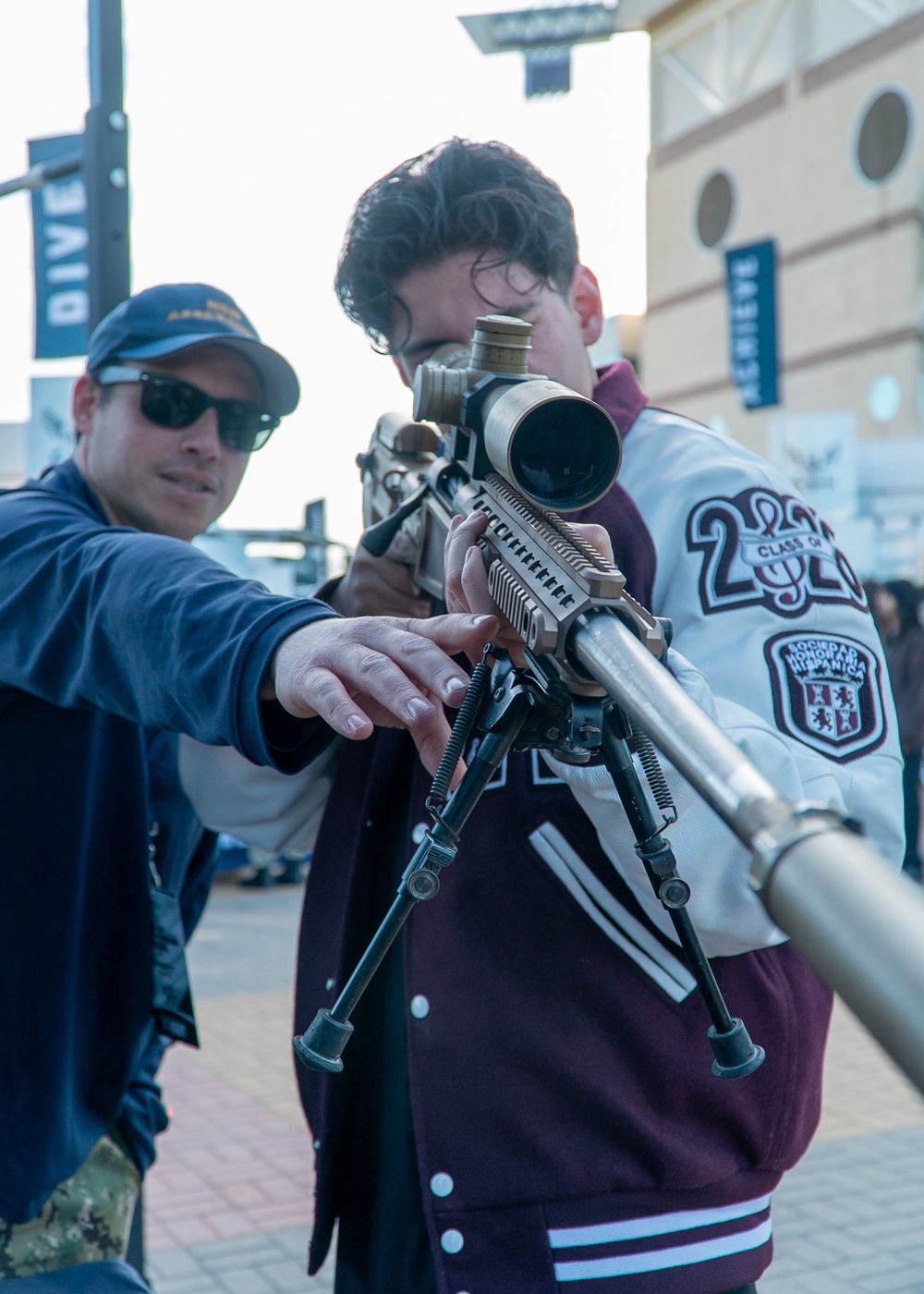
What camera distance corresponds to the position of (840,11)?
19.2m

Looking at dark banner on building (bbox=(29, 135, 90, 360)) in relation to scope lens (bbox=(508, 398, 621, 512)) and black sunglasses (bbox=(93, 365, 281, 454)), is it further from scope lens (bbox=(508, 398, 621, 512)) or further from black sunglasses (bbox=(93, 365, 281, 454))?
scope lens (bbox=(508, 398, 621, 512))

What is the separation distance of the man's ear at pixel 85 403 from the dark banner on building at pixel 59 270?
18.0 ft

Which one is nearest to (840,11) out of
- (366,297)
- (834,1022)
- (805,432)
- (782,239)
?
(782,239)

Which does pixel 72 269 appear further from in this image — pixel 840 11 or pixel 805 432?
pixel 840 11

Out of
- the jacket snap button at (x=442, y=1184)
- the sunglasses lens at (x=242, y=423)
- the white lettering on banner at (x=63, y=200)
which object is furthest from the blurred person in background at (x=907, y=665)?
the jacket snap button at (x=442, y=1184)

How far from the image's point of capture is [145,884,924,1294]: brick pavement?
404cm

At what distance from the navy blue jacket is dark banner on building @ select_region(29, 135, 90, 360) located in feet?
19.4

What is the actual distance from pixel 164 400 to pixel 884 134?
1932cm

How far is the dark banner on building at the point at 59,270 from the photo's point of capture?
754 centimetres

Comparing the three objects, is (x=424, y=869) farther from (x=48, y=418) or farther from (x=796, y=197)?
(x=796, y=197)

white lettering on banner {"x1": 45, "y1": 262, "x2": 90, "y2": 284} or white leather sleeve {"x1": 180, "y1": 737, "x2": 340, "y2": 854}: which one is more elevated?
white lettering on banner {"x1": 45, "y1": 262, "x2": 90, "y2": 284}

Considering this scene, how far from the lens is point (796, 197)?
20.3m

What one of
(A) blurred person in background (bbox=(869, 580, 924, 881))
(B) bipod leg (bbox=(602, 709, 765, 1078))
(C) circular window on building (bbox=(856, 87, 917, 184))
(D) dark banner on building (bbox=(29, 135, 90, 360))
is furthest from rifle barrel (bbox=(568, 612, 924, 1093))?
(C) circular window on building (bbox=(856, 87, 917, 184))

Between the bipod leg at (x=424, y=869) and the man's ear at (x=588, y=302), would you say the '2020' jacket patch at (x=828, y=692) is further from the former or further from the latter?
the man's ear at (x=588, y=302)
